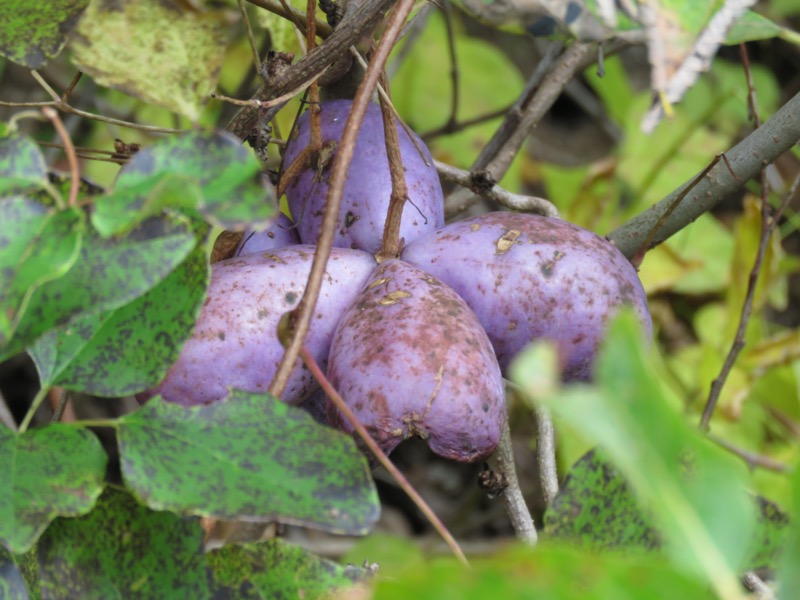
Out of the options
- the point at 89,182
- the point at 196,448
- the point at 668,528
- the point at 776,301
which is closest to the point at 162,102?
the point at 89,182

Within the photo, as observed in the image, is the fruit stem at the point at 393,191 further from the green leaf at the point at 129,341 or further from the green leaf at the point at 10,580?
the green leaf at the point at 10,580

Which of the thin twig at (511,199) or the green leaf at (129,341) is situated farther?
the thin twig at (511,199)

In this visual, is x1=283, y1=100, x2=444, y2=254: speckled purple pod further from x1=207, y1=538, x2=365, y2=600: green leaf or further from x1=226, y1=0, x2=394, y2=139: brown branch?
x1=207, y1=538, x2=365, y2=600: green leaf

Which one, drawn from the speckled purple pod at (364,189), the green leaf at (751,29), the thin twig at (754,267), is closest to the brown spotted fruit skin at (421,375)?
the speckled purple pod at (364,189)

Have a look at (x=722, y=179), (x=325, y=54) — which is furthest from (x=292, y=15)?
(x=722, y=179)

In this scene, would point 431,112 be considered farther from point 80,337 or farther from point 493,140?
point 80,337

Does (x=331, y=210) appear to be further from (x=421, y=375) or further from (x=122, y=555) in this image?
(x=122, y=555)
